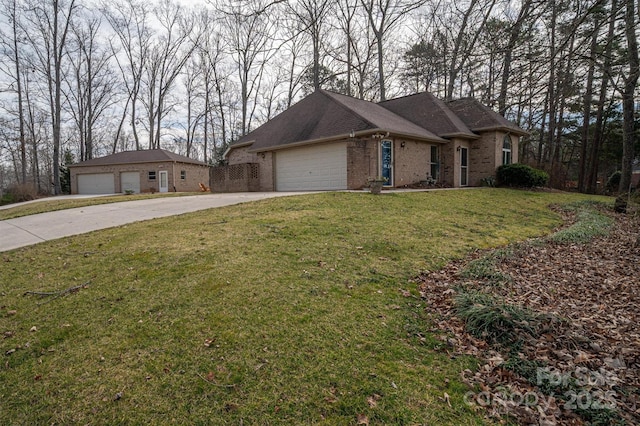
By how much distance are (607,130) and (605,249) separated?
2290cm

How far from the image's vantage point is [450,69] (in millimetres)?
5637

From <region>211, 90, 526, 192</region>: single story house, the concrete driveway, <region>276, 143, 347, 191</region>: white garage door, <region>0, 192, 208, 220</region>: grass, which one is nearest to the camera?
the concrete driveway

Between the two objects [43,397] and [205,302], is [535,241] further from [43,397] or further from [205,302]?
[43,397]

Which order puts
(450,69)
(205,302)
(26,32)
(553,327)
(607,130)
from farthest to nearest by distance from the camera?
(26,32)
(607,130)
(450,69)
(205,302)
(553,327)

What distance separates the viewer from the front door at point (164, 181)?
88.9 ft

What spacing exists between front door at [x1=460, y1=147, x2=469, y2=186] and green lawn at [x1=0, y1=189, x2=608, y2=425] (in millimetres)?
12650

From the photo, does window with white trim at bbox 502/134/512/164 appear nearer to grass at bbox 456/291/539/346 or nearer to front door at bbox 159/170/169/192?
grass at bbox 456/291/539/346

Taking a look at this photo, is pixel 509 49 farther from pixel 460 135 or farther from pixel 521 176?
pixel 521 176

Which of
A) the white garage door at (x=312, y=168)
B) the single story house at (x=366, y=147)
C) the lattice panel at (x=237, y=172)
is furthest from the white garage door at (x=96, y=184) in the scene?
the white garage door at (x=312, y=168)

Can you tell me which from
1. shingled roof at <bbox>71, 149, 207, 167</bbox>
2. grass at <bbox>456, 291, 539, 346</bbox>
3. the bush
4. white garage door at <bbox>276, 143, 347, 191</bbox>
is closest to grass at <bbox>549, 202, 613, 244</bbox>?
grass at <bbox>456, 291, 539, 346</bbox>

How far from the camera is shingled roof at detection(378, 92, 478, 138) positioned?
16334 millimetres

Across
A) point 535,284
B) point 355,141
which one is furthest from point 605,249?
point 355,141

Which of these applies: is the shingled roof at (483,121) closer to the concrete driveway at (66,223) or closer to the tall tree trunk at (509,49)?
the tall tree trunk at (509,49)

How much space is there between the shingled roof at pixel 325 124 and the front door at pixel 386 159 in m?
0.73
